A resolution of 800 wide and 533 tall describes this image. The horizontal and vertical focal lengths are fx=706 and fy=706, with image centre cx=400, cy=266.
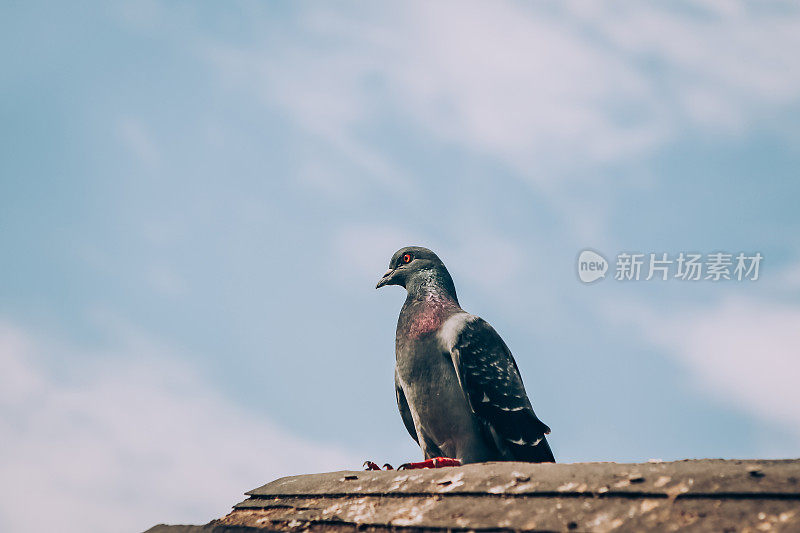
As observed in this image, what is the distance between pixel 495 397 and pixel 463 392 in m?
0.27

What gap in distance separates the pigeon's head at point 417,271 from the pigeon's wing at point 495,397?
677 millimetres

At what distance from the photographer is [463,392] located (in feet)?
17.0

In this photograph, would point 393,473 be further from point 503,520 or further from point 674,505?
Result: point 674,505

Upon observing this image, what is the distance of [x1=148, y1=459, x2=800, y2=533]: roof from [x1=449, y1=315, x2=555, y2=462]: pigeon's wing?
64.2 inches

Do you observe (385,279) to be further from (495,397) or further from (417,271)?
(495,397)

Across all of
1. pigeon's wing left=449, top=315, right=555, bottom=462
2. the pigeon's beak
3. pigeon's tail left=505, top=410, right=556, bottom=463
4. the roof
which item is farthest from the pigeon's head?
the roof

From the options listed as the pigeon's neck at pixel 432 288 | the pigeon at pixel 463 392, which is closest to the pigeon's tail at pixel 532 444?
the pigeon at pixel 463 392

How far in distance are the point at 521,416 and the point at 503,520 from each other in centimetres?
261

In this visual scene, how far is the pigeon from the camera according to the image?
5.16 m

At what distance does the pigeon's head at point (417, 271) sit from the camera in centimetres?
609

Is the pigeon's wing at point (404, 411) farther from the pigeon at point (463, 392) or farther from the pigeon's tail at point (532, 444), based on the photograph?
the pigeon's tail at point (532, 444)

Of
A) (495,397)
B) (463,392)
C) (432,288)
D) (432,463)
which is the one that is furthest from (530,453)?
(432,288)

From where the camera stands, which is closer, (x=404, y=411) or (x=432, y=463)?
(x=432, y=463)

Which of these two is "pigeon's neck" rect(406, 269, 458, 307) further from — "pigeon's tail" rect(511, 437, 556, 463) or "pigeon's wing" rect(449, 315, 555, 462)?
"pigeon's tail" rect(511, 437, 556, 463)
